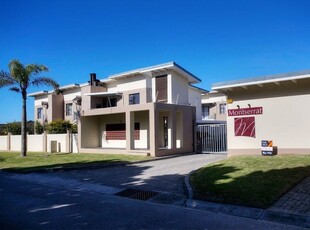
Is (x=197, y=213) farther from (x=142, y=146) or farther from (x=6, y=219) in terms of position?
(x=142, y=146)

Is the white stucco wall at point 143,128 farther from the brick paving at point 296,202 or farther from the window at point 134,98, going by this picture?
the brick paving at point 296,202

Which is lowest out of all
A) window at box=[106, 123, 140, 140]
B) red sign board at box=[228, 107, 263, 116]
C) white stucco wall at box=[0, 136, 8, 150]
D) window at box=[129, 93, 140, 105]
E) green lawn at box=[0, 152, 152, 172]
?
green lawn at box=[0, 152, 152, 172]

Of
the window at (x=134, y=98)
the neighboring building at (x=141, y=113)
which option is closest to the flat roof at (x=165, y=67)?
the neighboring building at (x=141, y=113)

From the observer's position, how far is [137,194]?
9.54 metres

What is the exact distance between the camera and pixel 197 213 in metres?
7.15

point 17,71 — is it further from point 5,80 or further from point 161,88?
point 161,88

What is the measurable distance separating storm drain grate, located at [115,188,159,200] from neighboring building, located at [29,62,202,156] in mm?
10296

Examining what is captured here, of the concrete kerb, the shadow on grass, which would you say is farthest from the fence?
the concrete kerb

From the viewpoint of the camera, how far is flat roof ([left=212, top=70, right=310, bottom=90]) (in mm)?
13522

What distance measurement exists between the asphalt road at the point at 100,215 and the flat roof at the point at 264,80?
29.7 feet

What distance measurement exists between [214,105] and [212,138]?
15.8 meters

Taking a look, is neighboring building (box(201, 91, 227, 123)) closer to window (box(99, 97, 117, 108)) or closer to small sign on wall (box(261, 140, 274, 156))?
window (box(99, 97, 117, 108))

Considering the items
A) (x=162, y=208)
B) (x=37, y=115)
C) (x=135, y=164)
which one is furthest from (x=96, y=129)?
(x=162, y=208)

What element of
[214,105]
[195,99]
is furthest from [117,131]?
[214,105]
